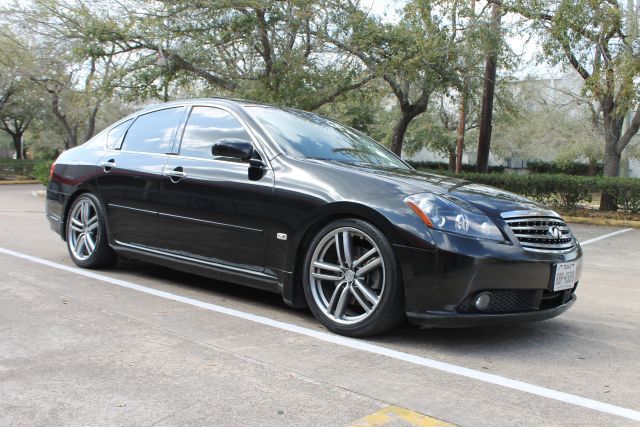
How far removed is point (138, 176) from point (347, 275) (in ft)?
7.65

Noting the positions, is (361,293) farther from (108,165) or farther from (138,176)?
(108,165)

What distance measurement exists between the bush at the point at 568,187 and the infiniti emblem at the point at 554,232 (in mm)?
11735

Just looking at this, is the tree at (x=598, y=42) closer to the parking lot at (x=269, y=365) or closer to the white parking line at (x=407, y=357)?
the parking lot at (x=269, y=365)

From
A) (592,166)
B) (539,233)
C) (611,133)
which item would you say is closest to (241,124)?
(539,233)

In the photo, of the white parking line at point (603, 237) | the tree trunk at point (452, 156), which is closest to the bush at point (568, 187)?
the white parking line at point (603, 237)

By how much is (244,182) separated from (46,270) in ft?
8.75

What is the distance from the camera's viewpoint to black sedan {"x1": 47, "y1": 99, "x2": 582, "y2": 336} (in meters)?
3.84

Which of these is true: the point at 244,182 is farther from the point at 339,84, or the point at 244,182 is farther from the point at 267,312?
the point at 339,84

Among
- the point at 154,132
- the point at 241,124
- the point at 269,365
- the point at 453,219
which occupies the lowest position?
the point at 269,365

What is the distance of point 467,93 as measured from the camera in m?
17.6

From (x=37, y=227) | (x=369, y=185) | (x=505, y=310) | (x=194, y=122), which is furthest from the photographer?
(x=37, y=227)

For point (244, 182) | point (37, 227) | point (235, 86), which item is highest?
point (235, 86)

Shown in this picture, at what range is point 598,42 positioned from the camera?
15.8 metres

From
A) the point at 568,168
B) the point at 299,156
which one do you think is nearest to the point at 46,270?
the point at 299,156
